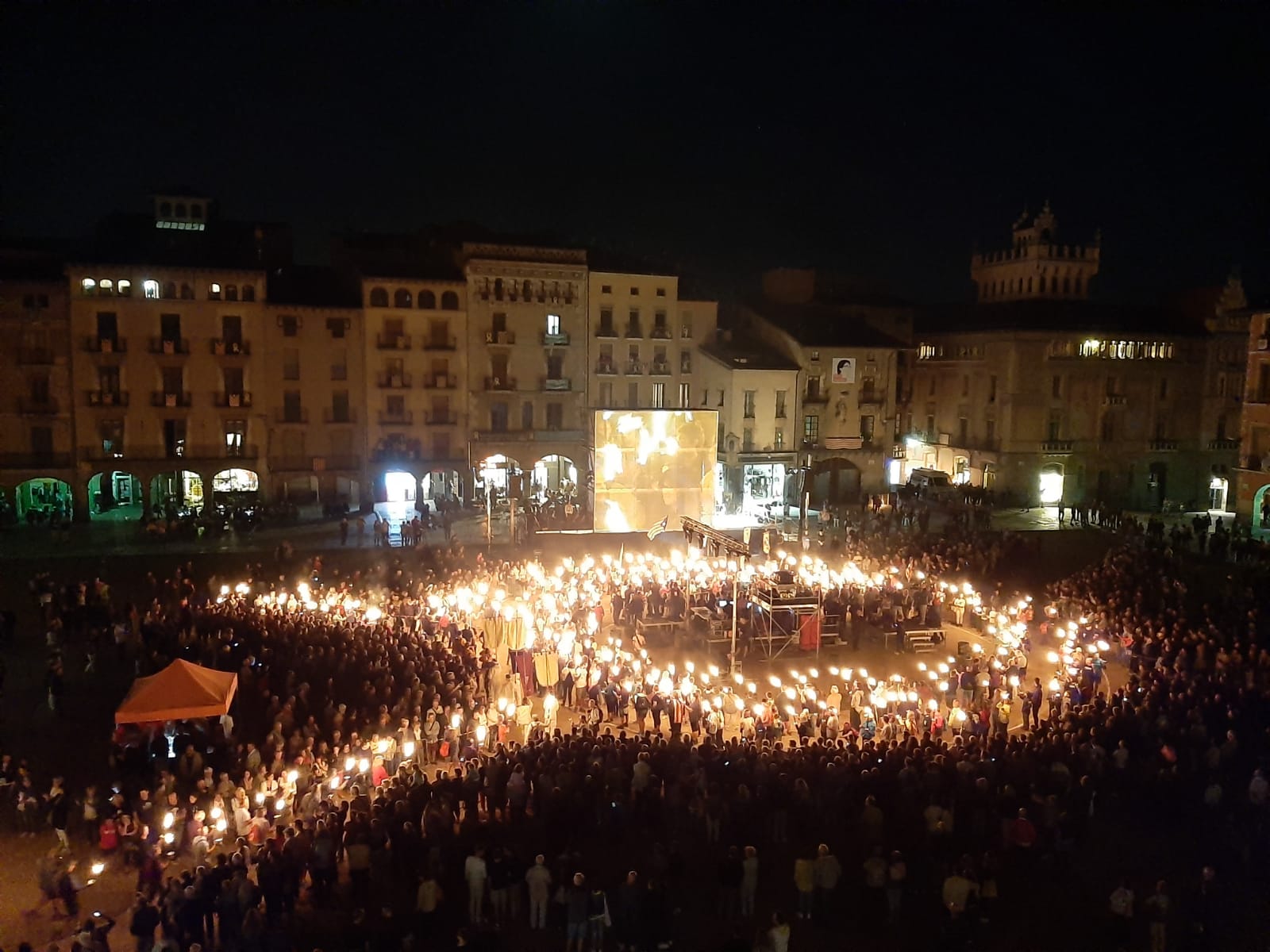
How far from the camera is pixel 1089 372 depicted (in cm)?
4962

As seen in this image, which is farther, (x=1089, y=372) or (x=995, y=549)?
(x=1089, y=372)

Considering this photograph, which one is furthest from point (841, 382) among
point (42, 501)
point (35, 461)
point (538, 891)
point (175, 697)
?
point (538, 891)

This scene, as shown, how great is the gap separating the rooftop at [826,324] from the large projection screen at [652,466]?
13.7 m

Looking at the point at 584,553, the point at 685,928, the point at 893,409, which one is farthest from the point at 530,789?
the point at 893,409

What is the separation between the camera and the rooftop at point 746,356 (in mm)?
47625

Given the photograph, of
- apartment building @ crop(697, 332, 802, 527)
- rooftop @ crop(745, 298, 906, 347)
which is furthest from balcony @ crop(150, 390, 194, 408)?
rooftop @ crop(745, 298, 906, 347)

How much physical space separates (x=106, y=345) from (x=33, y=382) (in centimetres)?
307

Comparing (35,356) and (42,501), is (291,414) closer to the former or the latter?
(35,356)

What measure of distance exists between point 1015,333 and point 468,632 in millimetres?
36280

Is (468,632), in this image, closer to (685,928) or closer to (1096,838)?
(685,928)

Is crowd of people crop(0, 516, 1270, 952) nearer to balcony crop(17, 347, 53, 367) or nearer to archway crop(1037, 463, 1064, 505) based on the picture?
balcony crop(17, 347, 53, 367)

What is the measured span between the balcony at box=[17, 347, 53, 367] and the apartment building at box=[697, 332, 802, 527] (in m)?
28.2

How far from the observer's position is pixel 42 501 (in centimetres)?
4025

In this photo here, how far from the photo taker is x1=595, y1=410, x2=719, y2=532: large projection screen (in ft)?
119
